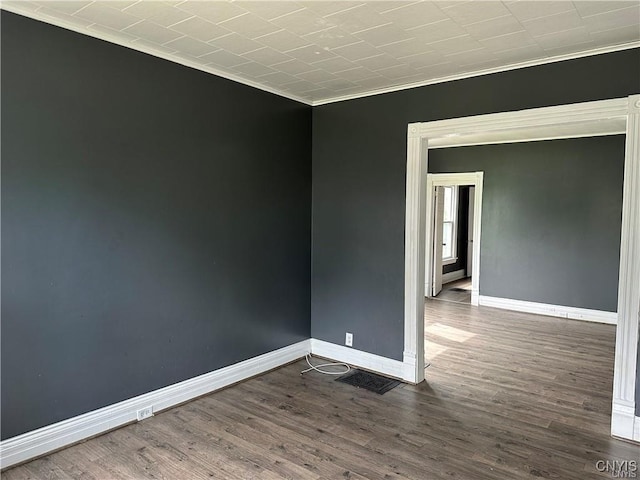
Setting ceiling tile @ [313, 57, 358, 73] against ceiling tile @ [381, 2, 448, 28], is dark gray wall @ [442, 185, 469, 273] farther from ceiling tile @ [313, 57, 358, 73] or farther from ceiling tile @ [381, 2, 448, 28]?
ceiling tile @ [381, 2, 448, 28]

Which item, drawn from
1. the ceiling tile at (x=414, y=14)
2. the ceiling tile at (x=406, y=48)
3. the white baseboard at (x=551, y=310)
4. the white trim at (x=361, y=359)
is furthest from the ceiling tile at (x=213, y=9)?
the white baseboard at (x=551, y=310)

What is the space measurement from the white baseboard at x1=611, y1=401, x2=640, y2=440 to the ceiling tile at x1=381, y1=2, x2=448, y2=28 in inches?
110

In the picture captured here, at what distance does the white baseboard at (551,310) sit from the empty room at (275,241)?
1.33m

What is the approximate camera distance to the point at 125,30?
2680 millimetres

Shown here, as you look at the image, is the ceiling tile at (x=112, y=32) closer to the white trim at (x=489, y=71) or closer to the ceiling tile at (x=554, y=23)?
the white trim at (x=489, y=71)

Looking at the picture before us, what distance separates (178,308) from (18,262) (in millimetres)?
1134

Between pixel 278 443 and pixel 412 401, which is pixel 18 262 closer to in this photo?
pixel 278 443

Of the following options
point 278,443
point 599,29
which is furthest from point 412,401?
point 599,29

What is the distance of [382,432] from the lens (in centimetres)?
295

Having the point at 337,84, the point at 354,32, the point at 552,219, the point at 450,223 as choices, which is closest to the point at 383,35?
the point at 354,32

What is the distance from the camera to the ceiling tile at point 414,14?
2.29 m

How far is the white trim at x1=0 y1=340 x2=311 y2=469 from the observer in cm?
251

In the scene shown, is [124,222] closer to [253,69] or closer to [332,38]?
[253,69]

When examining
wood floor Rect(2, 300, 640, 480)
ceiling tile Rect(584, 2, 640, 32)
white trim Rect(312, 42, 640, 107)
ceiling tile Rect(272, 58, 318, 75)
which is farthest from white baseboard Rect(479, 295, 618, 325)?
ceiling tile Rect(272, 58, 318, 75)
